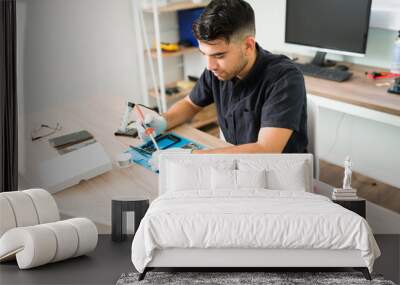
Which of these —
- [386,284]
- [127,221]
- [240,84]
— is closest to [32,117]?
[127,221]

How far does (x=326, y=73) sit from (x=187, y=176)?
1498 mm

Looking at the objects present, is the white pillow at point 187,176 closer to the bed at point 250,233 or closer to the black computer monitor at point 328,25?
the bed at point 250,233

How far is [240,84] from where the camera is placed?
8.28ft

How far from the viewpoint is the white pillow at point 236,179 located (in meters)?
2.22

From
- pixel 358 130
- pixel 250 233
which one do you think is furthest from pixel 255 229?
pixel 358 130

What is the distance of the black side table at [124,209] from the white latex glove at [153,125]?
0.92 ft

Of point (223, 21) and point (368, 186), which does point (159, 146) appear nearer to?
point (223, 21)

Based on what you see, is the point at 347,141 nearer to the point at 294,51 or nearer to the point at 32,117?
the point at 294,51

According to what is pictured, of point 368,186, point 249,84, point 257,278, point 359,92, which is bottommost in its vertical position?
point 368,186

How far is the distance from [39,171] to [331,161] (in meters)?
1.68

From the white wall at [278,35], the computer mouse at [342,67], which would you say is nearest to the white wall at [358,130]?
the white wall at [278,35]

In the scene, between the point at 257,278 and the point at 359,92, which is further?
the point at 359,92

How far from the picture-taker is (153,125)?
2582 millimetres

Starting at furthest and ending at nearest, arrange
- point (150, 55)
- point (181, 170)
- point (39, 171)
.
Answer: point (150, 55)
point (39, 171)
point (181, 170)
